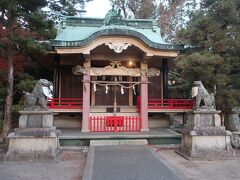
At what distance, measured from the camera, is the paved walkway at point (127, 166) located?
20.3 feet

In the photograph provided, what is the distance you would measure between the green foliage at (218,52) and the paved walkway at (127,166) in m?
4.71

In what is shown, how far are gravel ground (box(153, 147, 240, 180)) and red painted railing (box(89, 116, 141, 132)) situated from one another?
11.8 ft

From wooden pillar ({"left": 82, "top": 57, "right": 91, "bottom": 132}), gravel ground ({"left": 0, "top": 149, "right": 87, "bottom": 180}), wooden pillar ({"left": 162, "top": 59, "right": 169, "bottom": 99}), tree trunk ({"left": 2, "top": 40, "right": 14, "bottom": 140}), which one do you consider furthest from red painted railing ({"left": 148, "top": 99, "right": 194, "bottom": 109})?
tree trunk ({"left": 2, "top": 40, "right": 14, "bottom": 140})

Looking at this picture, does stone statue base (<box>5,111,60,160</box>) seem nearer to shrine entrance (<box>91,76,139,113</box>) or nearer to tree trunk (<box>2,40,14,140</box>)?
tree trunk (<box>2,40,14,140</box>)

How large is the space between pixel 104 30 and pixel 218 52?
5.67 m

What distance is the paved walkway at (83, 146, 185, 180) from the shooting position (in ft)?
20.3

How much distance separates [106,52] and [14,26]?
4509 mm

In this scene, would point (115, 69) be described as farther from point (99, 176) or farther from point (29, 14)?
point (99, 176)

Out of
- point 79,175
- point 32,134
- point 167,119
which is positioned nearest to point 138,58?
point 167,119

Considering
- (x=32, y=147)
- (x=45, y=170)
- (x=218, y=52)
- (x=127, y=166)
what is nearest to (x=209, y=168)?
(x=127, y=166)

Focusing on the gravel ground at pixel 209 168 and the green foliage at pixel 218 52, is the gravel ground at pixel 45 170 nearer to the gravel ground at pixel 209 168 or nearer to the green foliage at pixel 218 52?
the gravel ground at pixel 209 168

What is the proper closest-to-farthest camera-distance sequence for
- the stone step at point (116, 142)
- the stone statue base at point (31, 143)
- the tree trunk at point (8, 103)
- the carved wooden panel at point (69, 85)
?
the stone statue base at point (31, 143) < the stone step at point (116, 142) < the tree trunk at point (8, 103) < the carved wooden panel at point (69, 85)

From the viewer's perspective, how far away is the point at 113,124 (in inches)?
489

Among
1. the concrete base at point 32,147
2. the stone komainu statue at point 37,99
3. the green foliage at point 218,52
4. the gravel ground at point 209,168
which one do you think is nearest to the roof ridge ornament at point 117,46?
the green foliage at point 218,52
